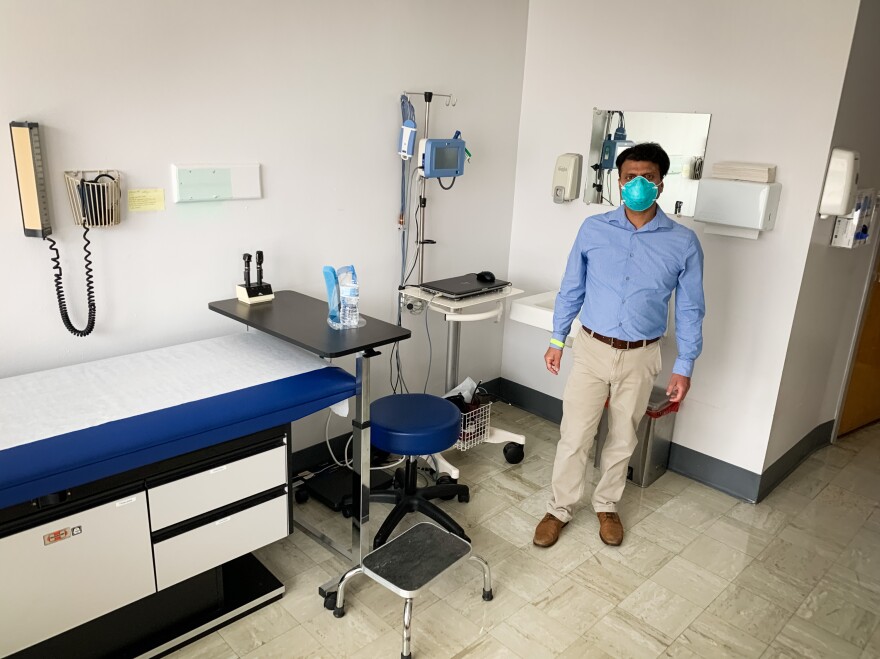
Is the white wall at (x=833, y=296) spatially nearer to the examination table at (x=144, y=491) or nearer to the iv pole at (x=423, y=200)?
the iv pole at (x=423, y=200)

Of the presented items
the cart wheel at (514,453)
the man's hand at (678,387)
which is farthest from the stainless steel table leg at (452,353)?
the man's hand at (678,387)

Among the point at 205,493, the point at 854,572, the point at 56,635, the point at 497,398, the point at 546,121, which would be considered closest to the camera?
the point at 56,635

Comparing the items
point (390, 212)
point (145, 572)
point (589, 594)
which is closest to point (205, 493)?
point (145, 572)

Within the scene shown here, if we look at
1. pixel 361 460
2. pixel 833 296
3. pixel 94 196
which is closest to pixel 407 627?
pixel 361 460

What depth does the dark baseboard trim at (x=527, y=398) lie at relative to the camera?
3.97 metres

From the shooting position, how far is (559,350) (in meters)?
2.79

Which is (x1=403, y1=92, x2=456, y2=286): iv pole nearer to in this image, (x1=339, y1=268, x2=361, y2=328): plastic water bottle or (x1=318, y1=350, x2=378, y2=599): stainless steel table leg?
(x1=339, y1=268, x2=361, y2=328): plastic water bottle

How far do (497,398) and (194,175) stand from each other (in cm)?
236

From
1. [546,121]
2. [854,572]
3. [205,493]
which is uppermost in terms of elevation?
[546,121]

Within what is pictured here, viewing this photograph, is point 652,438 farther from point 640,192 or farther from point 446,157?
Answer: point 446,157

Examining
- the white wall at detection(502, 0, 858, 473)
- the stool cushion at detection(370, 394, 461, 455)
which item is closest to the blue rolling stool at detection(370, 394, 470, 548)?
the stool cushion at detection(370, 394, 461, 455)

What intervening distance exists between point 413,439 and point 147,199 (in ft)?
4.29

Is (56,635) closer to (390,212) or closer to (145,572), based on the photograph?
(145,572)

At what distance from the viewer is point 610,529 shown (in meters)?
2.83
